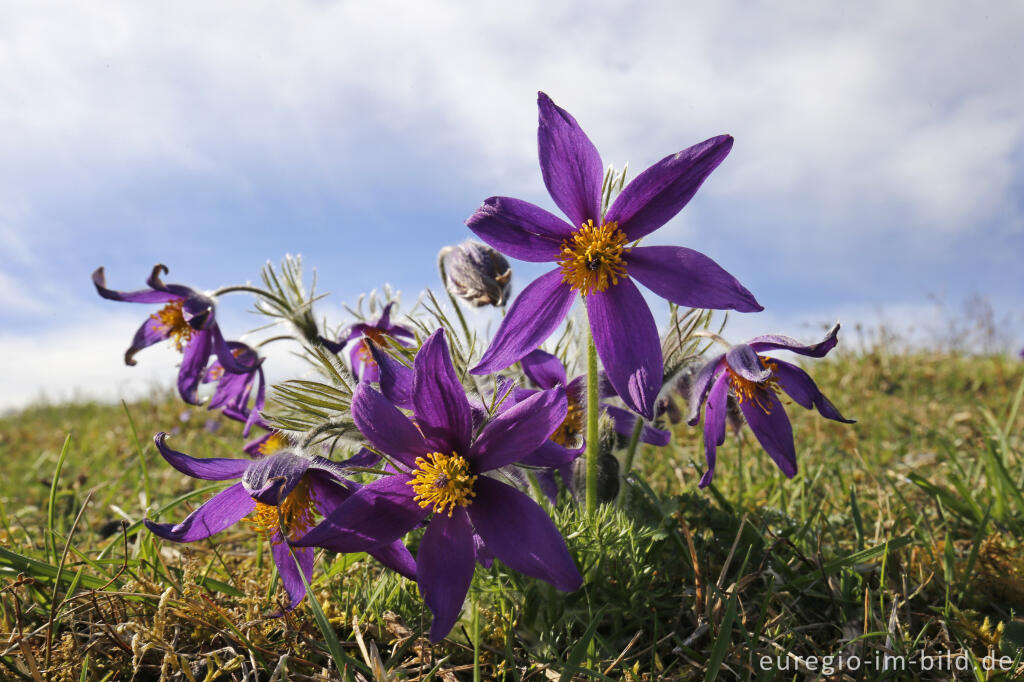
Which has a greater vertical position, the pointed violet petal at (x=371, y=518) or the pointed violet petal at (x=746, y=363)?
the pointed violet petal at (x=746, y=363)

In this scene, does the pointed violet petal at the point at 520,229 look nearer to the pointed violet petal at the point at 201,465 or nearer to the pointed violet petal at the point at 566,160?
the pointed violet petal at the point at 566,160

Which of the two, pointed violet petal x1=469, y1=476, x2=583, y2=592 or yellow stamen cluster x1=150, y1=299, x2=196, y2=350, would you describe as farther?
yellow stamen cluster x1=150, y1=299, x2=196, y2=350

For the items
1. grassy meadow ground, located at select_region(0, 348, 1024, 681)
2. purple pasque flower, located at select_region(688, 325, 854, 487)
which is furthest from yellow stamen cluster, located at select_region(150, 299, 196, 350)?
purple pasque flower, located at select_region(688, 325, 854, 487)

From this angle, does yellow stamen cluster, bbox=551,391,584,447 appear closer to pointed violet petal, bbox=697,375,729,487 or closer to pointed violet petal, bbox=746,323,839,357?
pointed violet petal, bbox=697,375,729,487

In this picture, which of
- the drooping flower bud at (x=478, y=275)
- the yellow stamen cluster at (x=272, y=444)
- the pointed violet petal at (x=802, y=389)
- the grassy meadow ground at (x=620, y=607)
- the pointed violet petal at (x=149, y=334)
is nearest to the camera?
the grassy meadow ground at (x=620, y=607)

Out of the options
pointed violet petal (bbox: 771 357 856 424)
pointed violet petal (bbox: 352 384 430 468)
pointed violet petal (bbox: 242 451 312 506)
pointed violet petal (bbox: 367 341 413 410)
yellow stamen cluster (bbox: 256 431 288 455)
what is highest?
pointed violet petal (bbox: 771 357 856 424)

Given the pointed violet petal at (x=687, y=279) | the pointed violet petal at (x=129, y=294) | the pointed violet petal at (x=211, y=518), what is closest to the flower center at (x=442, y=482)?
the pointed violet petal at (x=211, y=518)
